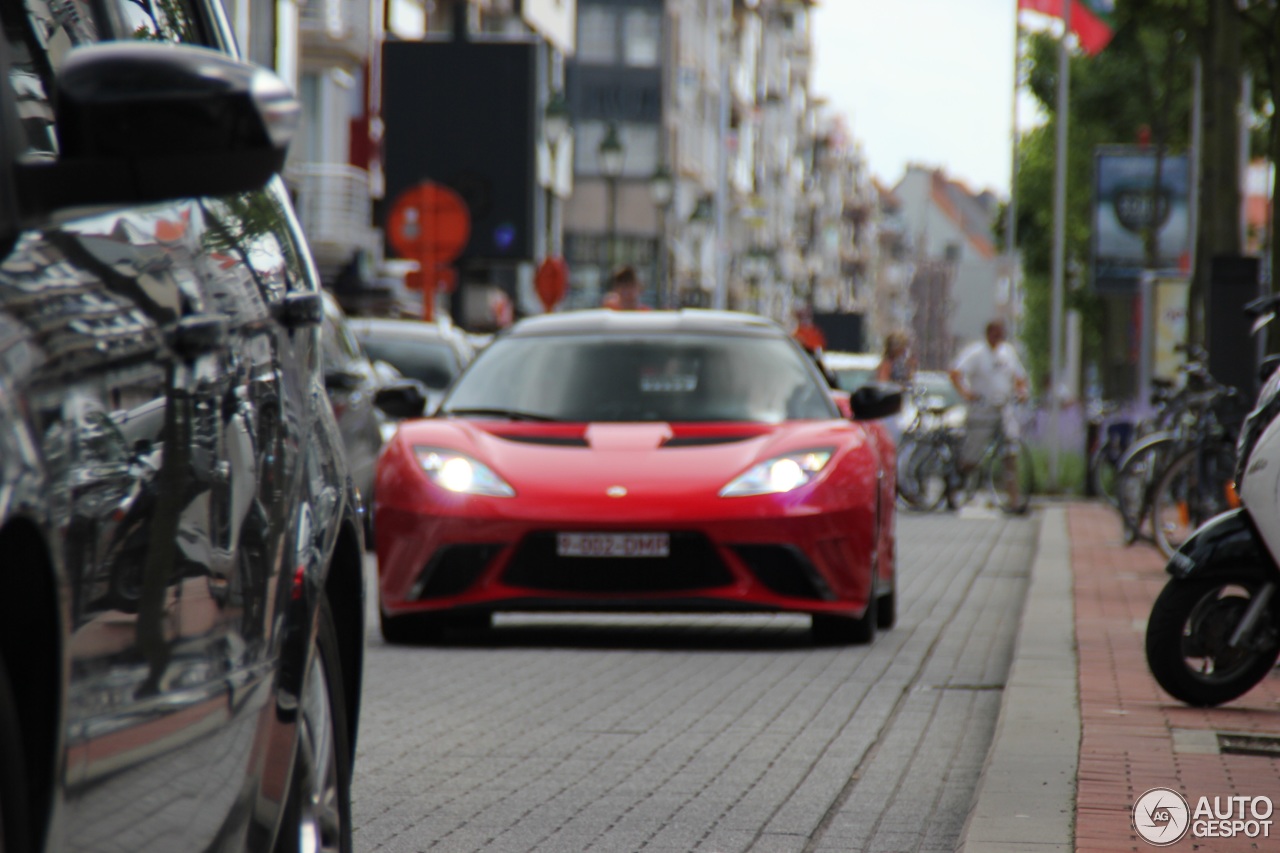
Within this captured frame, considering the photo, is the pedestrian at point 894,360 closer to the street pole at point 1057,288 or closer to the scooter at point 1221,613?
the street pole at point 1057,288

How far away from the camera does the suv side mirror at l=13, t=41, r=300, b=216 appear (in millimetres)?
2664

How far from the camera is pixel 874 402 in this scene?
1173cm

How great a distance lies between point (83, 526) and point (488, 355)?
30.8ft

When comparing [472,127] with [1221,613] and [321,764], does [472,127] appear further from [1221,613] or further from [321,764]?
[321,764]

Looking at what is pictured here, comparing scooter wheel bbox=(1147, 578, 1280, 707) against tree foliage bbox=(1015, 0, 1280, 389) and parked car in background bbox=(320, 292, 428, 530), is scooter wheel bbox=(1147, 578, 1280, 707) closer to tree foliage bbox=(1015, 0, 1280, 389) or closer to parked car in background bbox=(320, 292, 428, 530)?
parked car in background bbox=(320, 292, 428, 530)

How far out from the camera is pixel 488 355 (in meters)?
12.1

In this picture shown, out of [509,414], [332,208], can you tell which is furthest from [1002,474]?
[332,208]

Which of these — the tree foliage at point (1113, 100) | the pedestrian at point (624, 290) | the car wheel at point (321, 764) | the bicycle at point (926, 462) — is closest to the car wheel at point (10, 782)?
the car wheel at point (321, 764)

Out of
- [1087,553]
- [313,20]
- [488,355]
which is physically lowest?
[1087,553]

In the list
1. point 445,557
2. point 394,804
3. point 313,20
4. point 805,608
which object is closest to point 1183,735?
point 394,804

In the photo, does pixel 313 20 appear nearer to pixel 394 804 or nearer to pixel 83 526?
pixel 394 804

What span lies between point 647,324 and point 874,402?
122 centimetres

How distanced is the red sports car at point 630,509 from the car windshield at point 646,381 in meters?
0.01

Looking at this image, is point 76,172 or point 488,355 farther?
point 488,355
